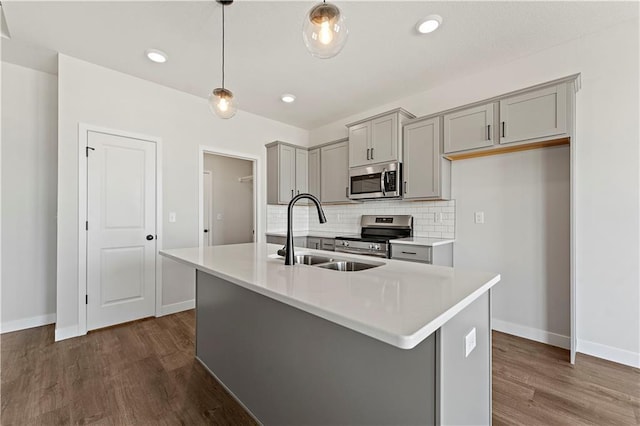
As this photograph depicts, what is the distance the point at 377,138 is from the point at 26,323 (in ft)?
14.2

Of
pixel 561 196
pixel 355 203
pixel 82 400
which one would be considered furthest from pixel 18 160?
pixel 561 196

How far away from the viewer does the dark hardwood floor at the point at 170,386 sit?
5.57ft

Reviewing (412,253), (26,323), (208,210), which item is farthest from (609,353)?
(208,210)

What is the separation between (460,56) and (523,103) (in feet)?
2.39

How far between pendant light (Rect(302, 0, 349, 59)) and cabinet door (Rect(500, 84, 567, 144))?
1910mm

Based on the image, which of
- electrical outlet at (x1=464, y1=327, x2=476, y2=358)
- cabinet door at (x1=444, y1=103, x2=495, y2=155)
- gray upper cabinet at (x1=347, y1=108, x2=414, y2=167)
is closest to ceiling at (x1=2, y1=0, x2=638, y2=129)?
gray upper cabinet at (x1=347, y1=108, x2=414, y2=167)

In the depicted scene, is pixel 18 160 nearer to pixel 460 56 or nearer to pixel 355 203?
pixel 355 203

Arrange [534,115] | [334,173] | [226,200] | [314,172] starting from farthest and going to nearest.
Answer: [226,200] < [314,172] < [334,173] < [534,115]

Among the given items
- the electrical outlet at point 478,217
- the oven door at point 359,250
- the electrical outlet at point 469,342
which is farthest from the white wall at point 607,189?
the electrical outlet at point 469,342

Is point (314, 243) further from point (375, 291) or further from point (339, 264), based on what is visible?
point (375, 291)

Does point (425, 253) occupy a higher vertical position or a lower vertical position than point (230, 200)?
lower

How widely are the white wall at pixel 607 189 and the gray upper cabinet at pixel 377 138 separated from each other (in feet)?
4.86

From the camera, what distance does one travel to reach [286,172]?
14.5ft

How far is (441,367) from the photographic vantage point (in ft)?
3.05
